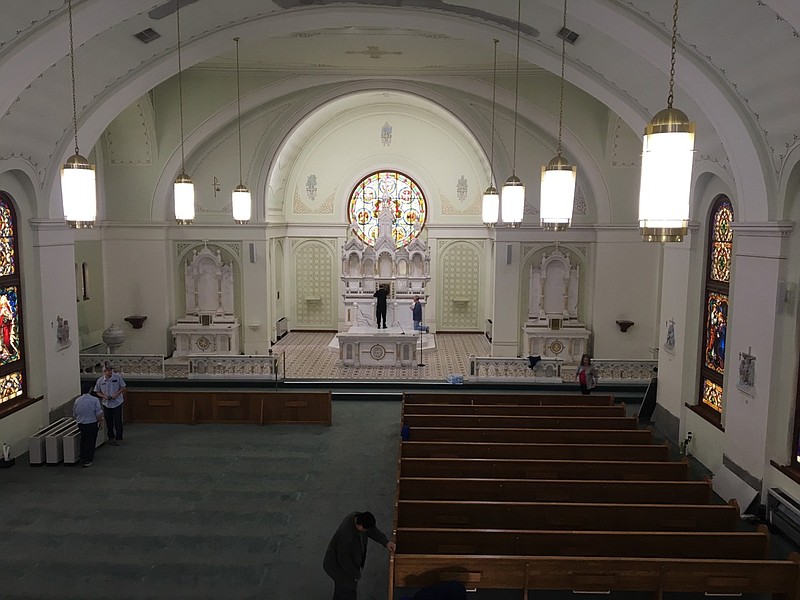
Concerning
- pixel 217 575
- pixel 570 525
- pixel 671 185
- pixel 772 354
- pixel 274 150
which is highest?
pixel 274 150

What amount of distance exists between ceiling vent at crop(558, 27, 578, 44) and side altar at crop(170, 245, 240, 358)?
35.5ft

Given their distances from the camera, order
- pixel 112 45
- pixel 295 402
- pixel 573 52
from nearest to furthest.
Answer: pixel 112 45 → pixel 573 52 → pixel 295 402

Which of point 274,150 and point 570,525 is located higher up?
point 274,150

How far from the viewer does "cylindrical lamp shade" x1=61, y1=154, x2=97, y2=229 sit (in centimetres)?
704

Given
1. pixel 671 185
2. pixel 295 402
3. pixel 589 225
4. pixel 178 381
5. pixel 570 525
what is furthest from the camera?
pixel 589 225

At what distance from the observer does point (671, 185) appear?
4.25 m

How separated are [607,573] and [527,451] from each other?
2.94m

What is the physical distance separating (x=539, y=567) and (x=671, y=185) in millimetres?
3766

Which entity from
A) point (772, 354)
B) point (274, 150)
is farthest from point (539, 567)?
point (274, 150)

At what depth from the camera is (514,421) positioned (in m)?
10.3

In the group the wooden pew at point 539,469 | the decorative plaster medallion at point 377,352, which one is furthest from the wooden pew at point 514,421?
the decorative plaster medallion at point 377,352

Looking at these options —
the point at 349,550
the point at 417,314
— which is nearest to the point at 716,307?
the point at 349,550

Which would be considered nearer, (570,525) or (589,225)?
(570,525)

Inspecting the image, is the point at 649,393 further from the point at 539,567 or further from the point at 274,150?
the point at 274,150
